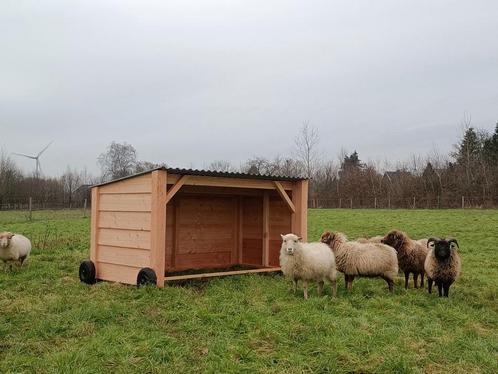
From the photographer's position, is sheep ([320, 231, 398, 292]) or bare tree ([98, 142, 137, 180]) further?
bare tree ([98, 142, 137, 180])

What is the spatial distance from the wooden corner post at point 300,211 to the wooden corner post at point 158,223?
12.1 feet

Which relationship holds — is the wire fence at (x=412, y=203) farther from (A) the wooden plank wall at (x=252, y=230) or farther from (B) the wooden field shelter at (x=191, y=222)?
(B) the wooden field shelter at (x=191, y=222)

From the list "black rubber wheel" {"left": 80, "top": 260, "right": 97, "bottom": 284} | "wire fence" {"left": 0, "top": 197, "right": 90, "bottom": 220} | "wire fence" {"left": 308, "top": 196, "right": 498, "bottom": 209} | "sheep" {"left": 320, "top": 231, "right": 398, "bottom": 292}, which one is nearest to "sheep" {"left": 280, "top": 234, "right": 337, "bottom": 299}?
"sheep" {"left": 320, "top": 231, "right": 398, "bottom": 292}

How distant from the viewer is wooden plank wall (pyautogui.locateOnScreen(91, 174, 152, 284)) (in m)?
9.25

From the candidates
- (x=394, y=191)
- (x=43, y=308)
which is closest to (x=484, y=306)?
(x=43, y=308)

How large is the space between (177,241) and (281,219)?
9.19 ft

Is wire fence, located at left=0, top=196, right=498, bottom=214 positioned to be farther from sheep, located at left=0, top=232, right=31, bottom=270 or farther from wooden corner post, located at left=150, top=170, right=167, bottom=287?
wooden corner post, located at left=150, top=170, right=167, bottom=287

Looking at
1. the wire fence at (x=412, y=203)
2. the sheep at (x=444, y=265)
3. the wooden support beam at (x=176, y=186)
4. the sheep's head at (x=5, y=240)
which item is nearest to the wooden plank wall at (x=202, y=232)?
the wooden support beam at (x=176, y=186)

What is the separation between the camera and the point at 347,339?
5.78m

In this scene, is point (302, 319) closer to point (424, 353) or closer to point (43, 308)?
Result: point (424, 353)

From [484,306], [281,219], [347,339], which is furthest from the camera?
[281,219]

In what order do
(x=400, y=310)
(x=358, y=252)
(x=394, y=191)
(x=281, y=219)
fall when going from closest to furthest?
(x=400, y=310), (x=358, y=252), (x=281, y=219), (x=394, y=191)

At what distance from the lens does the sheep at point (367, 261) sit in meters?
8.91

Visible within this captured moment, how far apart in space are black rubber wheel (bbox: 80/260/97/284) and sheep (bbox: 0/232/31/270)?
2212mm
